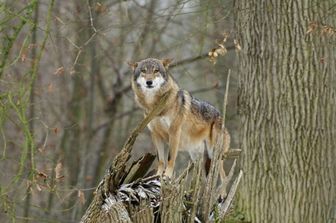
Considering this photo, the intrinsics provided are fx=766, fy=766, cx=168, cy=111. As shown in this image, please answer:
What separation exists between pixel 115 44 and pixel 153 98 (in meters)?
8.00

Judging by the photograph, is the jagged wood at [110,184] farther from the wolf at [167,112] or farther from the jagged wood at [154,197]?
the wolf at [167,112]

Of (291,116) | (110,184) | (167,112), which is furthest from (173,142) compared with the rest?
(110,184)

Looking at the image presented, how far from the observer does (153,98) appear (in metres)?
8.95

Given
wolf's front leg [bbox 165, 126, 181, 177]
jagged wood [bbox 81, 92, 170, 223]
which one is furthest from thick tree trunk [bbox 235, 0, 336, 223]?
wolf's front leg [bbox 165, 126, 181, 177]

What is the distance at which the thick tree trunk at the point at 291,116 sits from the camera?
725cm

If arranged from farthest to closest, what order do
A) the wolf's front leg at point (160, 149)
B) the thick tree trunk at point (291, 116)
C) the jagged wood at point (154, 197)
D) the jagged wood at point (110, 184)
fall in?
1. the wolf's front leg at point (160, 149)
2. the thick tree trunk at point (291, 116)
3. the jagged wood at point (110, 184)
4. the jagged wood at point (154, 197)

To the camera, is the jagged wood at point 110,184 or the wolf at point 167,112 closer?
the jagged wood at point 110,184

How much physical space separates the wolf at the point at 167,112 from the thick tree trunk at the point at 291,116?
4.35ft

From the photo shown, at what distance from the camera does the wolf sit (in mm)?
8820

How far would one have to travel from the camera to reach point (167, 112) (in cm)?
891

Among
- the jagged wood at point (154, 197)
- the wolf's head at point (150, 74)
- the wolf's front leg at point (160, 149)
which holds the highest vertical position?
the wolf's head at point (150, 74)

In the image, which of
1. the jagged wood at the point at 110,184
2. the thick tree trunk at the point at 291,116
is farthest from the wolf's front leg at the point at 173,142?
the jagged wood at the point at 110,184

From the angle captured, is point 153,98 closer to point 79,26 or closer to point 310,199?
point 310,199

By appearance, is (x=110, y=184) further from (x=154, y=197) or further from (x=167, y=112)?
(x=167, y=112)
